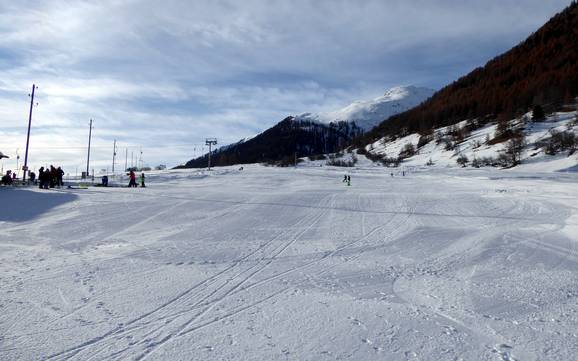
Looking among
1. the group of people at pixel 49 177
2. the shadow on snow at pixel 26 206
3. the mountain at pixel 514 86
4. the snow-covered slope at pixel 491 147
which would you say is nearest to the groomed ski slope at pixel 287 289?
the shadow on snow at pixel 26 206

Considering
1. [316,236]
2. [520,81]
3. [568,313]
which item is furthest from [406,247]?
[520,81]

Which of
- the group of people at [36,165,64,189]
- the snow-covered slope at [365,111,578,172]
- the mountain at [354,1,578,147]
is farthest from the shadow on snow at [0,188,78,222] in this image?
the mountain at [354,1,578,147]

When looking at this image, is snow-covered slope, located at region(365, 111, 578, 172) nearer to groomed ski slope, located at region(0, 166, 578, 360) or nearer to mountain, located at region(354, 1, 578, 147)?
mountain, located at region(354, 1, 578, 147)

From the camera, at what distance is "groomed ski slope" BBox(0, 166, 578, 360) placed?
435 centimetres

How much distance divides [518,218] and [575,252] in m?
5.29

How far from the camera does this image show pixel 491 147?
75625mm

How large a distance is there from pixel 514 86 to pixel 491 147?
161 feet

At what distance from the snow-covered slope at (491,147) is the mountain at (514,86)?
21.1 ft

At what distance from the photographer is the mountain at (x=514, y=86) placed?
9906 cm

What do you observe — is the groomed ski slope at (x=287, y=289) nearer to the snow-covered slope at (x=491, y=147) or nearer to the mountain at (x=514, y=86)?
the snow-covered slope at (x=491, y=147)

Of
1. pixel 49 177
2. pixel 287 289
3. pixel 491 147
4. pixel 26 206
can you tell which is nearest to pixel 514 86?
pixel 491 147

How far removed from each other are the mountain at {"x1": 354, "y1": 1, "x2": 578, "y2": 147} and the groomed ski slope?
91788 millimetres

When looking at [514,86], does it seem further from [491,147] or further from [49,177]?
[49,177]

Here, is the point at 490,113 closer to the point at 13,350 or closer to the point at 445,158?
the point at 445,158
